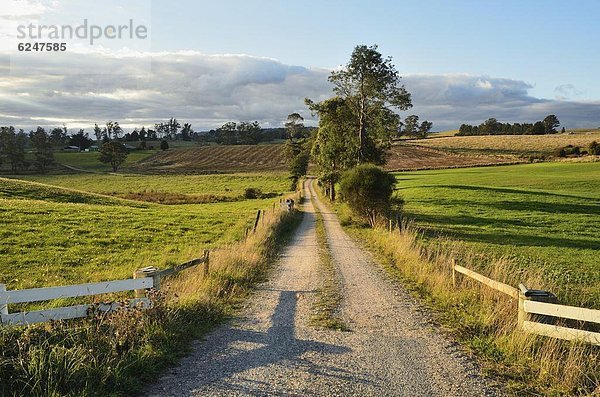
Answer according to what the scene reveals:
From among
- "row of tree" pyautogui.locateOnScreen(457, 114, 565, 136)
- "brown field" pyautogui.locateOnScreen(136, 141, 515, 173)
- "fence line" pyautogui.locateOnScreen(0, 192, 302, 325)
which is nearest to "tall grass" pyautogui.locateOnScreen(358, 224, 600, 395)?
A: "fence line" pyautogui.locateOnScreen(0, 192, 302, 325)

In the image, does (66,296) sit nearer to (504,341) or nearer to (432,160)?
(504,341)

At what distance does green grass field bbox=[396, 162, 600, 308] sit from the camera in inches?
642

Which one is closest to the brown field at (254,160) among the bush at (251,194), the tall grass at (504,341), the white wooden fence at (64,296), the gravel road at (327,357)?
the bush at (251,194)

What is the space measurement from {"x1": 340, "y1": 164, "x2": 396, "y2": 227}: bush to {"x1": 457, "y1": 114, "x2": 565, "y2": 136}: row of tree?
5877 inches

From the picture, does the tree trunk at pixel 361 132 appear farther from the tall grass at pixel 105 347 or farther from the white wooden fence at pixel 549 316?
the white wooden fence at pixel 549 316

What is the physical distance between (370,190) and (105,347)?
22303mm

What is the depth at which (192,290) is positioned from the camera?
10.2 metres

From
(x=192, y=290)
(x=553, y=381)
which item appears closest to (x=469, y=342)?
(x=553, y=381)

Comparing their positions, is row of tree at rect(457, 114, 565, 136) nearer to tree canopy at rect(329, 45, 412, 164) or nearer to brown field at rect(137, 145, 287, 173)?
brown field at rect(137, 145, 287, 173)

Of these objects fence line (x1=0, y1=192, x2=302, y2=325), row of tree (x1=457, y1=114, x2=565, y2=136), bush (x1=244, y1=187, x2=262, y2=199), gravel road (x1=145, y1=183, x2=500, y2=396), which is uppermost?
row of tree (x1=457, y1=114, x2=565, y2=136)

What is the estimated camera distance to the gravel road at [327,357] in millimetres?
6023

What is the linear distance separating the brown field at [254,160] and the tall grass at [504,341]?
78.0 meters

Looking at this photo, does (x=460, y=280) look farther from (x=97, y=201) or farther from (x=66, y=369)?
(x=97, y=201)

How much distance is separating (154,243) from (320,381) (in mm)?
17481
